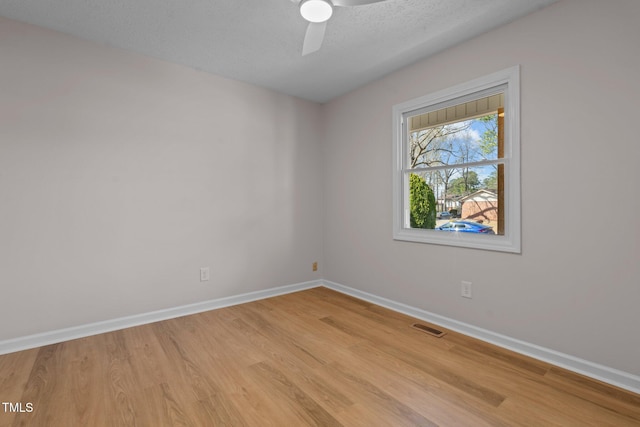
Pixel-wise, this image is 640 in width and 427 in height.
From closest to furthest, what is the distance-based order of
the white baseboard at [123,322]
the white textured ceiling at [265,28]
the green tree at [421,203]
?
the white textured ceiling at [265,28]
the white baseboard at [123,322]
the green tree at [421,203]

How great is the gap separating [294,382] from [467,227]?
71.9 inches

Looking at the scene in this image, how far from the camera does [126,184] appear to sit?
2.60 meters

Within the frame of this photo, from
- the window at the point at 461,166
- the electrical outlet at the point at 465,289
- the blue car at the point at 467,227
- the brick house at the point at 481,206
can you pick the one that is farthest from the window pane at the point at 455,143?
the electrical outlet at the point at 465,289

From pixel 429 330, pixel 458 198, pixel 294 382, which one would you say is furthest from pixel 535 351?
pixel 294 382

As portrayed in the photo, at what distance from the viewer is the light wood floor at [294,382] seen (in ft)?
4.91

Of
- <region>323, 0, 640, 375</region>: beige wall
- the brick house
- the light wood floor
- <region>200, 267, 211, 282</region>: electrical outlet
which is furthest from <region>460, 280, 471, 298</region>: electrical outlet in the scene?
<region>200, 267, 211, 282</region>: electrical outlet

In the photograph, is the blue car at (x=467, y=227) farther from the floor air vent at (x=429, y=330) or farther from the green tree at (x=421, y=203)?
the floor air vent at (x=429, y=330)

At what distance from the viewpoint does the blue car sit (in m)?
2.43

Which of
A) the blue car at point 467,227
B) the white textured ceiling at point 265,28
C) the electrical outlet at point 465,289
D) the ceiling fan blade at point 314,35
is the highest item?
the white textured ceiling at point 265,28

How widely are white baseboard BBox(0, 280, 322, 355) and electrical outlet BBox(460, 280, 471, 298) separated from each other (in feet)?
6.34

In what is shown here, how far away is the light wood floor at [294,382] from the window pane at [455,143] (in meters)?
1.50

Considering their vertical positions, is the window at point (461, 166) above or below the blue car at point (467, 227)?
above

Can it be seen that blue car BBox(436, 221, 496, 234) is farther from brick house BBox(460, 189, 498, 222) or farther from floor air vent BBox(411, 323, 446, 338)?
floor air vent BBox(411, 323, 446, 338)

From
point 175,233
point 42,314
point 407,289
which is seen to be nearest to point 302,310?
point 407,289
